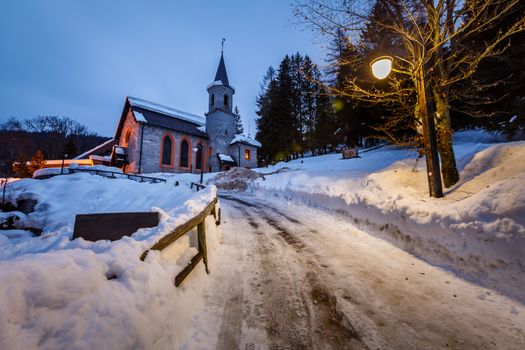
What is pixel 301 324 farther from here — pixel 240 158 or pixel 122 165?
pixel 122 165

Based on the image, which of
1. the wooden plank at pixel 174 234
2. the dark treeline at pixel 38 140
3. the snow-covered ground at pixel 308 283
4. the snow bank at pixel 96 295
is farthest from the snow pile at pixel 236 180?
the dark treeline at pixel 38 140

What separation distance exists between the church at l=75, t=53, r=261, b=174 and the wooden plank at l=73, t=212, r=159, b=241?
81.7 feet

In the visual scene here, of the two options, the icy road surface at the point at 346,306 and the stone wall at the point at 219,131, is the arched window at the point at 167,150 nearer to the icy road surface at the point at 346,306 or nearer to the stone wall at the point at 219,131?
the stone wall at the point at 219,131

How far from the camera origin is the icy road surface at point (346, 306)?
2.49 m

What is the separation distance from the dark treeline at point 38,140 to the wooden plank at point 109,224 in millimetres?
45746

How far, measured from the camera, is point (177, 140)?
3189cm

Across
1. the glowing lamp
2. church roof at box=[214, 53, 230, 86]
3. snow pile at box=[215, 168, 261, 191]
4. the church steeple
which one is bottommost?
snow pile at box=[215, 168, 261, 191]

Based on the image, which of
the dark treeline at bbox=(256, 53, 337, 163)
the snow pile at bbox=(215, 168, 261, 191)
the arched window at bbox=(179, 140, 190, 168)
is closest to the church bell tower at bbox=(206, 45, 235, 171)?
the arched window at bbox=(179, 140, 190, 168)

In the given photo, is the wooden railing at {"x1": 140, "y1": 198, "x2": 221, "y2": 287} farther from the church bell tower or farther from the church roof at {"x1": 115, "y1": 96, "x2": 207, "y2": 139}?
the church bell tower

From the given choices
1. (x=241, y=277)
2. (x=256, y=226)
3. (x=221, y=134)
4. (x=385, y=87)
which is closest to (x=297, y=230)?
(x=256, y=226)

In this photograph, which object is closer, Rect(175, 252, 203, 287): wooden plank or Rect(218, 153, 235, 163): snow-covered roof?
Rect(175, 252, 203, 287): wooden plank

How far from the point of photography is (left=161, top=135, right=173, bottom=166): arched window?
30.6 m

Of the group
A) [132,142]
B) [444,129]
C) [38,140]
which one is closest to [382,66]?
[444,129]

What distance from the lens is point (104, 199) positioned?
672 inches
